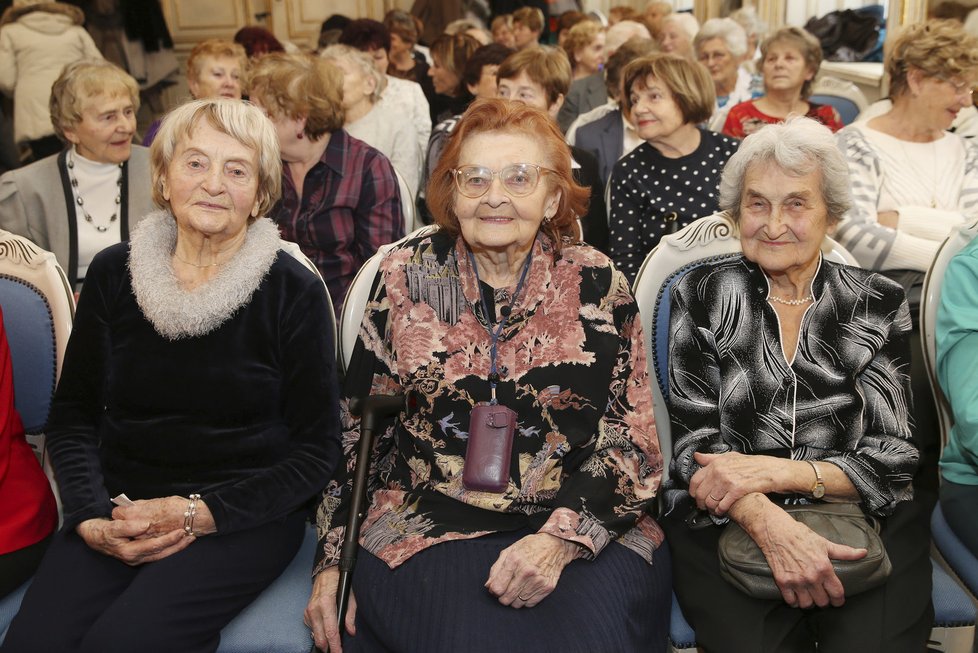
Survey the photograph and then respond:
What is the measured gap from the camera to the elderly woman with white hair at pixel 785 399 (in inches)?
69.9

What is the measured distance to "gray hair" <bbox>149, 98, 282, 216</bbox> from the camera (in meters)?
2.03

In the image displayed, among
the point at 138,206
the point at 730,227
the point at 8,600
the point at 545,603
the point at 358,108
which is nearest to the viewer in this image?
the point at 545,603

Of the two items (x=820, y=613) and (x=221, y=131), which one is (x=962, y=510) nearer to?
(x=820, y=613)

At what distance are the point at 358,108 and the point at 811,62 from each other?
2.35 metres

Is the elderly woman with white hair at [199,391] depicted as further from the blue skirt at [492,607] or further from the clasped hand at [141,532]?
the blue skirt at [492,607]

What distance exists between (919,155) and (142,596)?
272 cm

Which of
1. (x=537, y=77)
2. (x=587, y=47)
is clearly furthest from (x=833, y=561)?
(x=587, y=47)

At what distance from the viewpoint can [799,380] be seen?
6.31 feet

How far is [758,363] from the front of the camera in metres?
1.93

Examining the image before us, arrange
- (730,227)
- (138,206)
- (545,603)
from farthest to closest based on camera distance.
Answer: (138,206) → (730,227) → (545,603)

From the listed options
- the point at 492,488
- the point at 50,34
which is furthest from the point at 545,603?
→ the point at 50,34

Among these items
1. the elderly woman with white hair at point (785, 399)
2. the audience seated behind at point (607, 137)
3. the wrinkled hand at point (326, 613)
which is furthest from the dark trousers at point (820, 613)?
the audience seated behind at point (607, 137)

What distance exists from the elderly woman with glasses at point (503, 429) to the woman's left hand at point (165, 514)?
0.23 m

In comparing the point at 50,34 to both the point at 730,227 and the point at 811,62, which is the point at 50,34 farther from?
the point at 730,227
